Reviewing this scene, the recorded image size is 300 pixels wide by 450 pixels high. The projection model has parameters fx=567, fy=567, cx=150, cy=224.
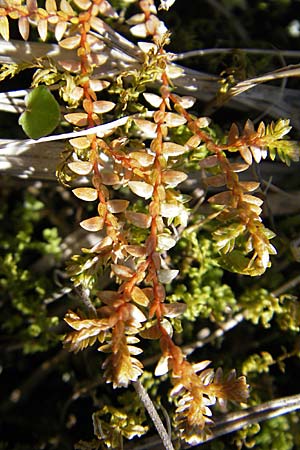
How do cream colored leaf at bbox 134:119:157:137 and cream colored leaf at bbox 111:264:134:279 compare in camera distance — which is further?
cream colored leaf at bbox 134:119:157:137

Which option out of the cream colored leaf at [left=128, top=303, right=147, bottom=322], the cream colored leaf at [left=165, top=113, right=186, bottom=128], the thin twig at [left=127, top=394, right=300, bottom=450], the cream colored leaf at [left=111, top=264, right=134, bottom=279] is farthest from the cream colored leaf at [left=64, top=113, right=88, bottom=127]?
the thin twig at [left=127, top=394, right=300, bottom=450]

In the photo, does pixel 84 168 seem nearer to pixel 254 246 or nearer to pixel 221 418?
pixel 254 246

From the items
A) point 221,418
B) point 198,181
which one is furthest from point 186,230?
point 221,418

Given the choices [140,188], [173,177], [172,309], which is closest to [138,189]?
[140,188]

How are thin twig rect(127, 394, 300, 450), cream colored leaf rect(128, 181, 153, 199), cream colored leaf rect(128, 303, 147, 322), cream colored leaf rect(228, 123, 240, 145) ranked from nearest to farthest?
cream colored leaf rect(128, 303, 147, 322) → cream colored leaf rect(128, 181, 153, 199) → cream colored leaf rect(228, 123, 240, 145) → thin twig rect(127, 394, 300, 450)

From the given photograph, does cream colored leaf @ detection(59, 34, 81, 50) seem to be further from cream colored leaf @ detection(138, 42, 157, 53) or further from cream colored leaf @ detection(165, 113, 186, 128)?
cream colored leaf @ detection(165, 113, 186, 128)

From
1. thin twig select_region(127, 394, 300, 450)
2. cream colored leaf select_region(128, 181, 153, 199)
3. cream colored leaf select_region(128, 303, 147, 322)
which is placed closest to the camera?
cream colored leaf select_region(128, 303, 147, 322)

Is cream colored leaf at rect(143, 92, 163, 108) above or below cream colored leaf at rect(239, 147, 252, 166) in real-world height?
above
